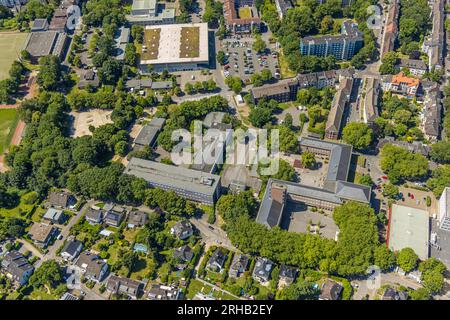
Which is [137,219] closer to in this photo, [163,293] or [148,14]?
[163,293]

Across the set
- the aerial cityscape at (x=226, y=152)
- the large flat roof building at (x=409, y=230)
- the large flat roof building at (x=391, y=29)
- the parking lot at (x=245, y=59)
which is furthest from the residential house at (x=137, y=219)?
the large flat roof building at (x=391, y=29)

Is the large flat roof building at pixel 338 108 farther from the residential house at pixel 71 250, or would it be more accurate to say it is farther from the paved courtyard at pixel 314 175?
the residential house at pixel 71 250

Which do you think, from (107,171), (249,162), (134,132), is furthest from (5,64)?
(249,162)

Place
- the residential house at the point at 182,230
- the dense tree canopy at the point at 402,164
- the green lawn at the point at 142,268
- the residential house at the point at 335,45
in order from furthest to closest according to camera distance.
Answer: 1. the residential house at the point at 335,45
2. the dense tree canopy at the point at 402,164
3. the residential house at the point at 182,230
4. the green lawn at the point at 142,268

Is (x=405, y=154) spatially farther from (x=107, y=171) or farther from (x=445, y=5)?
(x=445, y=5)

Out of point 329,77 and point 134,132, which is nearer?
point 134,132

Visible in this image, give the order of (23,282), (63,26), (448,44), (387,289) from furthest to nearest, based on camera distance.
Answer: (63,26) → (448,44) → (23,282) → (387,289)

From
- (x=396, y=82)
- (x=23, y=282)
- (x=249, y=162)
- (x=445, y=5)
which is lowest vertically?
(x=23, y=282)
